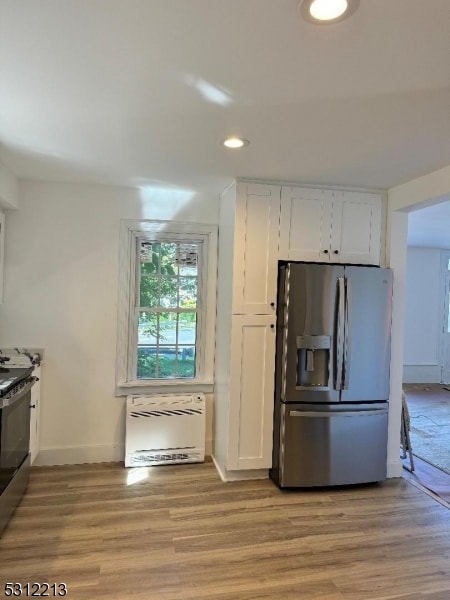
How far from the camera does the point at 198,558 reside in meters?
2.29

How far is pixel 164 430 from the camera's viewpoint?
11.6 ft

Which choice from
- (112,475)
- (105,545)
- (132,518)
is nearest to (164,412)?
(112,475)

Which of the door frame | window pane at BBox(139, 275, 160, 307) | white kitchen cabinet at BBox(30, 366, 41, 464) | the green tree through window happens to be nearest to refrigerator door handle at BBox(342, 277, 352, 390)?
the green tree through window

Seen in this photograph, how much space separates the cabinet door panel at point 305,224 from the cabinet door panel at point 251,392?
612 mm

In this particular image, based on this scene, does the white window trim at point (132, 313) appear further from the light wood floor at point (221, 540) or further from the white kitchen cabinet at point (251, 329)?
the light wood floor at point (221, 540)

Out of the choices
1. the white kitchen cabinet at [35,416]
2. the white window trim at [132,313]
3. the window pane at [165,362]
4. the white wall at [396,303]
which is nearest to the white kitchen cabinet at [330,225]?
the white wall at [396,303]

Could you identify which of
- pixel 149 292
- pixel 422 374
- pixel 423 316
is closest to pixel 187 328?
pixel 149 292

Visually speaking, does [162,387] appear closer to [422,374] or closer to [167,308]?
[167,308]

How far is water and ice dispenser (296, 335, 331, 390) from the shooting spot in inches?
121

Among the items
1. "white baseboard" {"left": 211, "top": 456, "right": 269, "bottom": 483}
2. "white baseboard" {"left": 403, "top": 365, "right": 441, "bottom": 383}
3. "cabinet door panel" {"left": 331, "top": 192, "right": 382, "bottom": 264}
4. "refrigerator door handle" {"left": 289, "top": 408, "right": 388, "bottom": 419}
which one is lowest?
"white baseboard" {"left": 211, "top": 456, "right": 269, "bottom": 483}

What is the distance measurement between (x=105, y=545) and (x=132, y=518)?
1.02 ft

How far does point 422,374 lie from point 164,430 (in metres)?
5.76

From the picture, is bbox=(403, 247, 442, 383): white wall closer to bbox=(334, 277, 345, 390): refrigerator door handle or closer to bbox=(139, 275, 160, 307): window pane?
bbox=(334, 277, 345, 390): refrigerator door handle

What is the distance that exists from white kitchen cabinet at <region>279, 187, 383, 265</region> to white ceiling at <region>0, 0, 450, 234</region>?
1.27 ft
